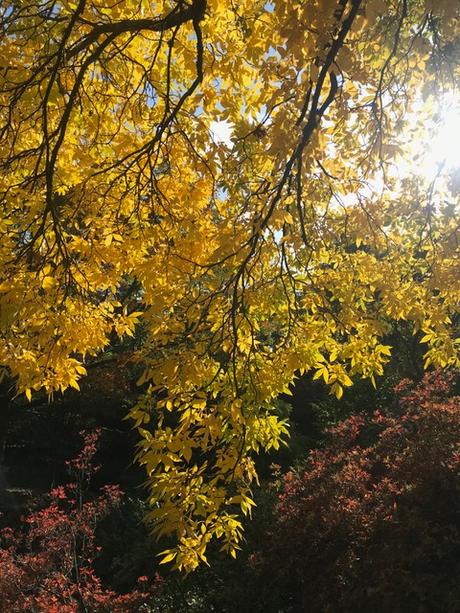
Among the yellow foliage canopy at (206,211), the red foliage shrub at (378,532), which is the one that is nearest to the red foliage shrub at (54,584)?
the red foliage shrub at (378,532)

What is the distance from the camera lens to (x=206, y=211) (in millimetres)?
3830

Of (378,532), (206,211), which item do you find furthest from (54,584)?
(206,211)

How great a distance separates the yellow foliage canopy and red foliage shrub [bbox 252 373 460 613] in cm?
151

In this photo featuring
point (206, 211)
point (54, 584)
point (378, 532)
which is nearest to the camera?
point (206, 211)

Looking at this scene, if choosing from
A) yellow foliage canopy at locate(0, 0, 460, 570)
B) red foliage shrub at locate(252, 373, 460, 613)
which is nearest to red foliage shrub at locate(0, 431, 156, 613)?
red foliage shrub at locate(252, 373, 460, 613)

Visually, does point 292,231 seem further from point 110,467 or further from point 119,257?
point 110,467

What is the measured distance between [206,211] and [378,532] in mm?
3228

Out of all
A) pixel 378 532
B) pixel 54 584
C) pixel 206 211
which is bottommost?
pixel 54 584

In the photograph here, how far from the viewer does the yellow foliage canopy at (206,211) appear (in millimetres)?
2641

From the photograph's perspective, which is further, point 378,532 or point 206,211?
point 378,532

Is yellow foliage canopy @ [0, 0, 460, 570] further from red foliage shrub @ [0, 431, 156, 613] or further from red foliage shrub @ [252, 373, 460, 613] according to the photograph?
red foliage shrub @ [0, 431, 156, 613]

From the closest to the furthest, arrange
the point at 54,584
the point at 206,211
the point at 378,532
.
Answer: the point at 206,211, the point at 378,532, the point at 54,584

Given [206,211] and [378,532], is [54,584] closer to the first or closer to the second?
[378,532]

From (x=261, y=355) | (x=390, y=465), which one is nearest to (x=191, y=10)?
(x=261, y=355)
